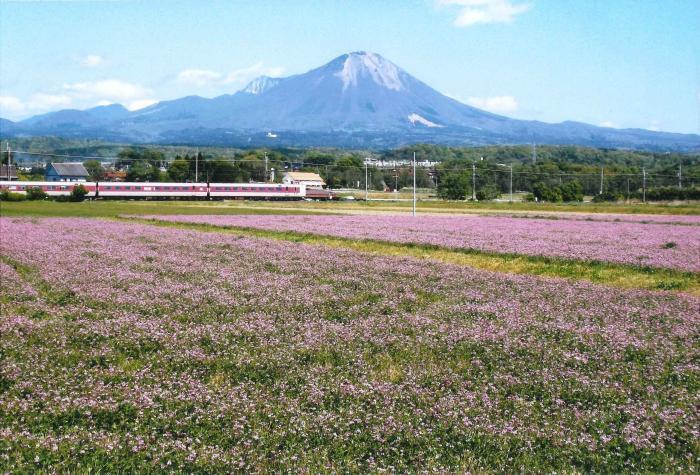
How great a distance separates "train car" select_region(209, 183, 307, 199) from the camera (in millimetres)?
122688

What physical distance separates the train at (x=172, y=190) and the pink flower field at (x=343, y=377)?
100275 millimetres

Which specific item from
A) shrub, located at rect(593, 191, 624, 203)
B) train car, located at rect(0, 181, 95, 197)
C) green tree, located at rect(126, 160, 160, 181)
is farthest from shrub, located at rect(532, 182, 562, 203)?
green tree, located at rect(126, 160, 160, 181)

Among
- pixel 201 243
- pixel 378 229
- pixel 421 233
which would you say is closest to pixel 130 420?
pixel 201 243

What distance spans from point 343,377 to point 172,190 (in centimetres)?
11554

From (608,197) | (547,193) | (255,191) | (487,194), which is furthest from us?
(487,194)

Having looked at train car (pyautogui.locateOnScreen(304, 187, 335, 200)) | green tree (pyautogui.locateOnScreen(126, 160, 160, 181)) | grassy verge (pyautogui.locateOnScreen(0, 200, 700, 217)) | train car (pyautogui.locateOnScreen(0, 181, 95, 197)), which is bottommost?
grassy verge (pyautogui.locateOnScreen(0, 200, 700, 217))

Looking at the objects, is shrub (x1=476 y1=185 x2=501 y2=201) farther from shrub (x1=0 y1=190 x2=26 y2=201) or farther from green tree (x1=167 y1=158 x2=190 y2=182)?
shrub (x1=0 y1=190 x2=26 y2=201)

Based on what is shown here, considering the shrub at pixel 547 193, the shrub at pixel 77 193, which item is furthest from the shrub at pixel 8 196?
the shrub at pixel 547 193

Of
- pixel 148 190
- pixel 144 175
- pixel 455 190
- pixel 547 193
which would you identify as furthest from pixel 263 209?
pixel 144 175

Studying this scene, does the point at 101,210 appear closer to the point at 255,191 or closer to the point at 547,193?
the point at 255,191

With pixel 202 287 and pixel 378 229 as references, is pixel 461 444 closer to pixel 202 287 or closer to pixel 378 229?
pixel 202 287

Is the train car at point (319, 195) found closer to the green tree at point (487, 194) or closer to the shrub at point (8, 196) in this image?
the green tree at point (487, 194)

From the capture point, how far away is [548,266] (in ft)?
85.9

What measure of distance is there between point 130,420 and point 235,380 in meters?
1.95
